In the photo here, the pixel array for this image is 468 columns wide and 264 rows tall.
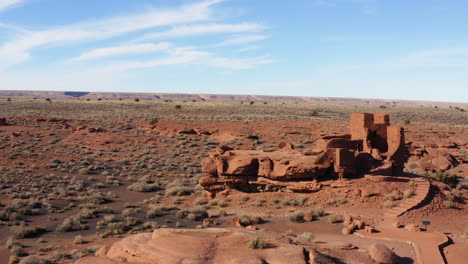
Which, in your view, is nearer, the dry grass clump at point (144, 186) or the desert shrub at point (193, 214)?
the desert shrub at point (193, 214)

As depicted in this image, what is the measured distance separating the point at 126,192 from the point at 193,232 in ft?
45.9

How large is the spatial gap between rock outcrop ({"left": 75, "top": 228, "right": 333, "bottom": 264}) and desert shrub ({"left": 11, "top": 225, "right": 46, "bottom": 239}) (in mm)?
6486

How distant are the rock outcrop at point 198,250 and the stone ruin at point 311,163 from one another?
8.03 metres

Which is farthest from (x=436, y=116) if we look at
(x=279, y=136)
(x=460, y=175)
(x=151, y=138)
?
(x=151, y=138)

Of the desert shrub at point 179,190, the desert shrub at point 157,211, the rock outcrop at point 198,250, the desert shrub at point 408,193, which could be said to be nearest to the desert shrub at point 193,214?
the desert shrub at point 157,211

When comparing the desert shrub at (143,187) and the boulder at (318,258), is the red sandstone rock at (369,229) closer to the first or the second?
the boulder at (318,258)

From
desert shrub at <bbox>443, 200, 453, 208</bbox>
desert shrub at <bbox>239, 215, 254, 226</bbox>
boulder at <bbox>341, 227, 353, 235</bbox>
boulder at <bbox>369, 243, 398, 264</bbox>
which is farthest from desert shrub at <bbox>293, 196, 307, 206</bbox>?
boulder at <bbox>369, 243, 398, 264</bbox>

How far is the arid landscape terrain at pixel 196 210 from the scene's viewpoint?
33.6 ft

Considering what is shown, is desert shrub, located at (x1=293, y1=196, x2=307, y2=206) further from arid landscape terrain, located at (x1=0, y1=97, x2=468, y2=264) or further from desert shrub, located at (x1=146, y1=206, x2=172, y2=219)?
desert shrub, located at (x1=146, y1=206, x2=172, y2=219)

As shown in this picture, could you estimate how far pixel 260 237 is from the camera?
1023 centimetres

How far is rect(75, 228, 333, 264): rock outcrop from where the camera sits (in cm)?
905

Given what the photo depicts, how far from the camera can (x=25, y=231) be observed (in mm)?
15141

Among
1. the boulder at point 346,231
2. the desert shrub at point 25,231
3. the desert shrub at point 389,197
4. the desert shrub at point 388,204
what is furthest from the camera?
the desert shrub at point 389,197

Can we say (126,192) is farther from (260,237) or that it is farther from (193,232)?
(260,237)
